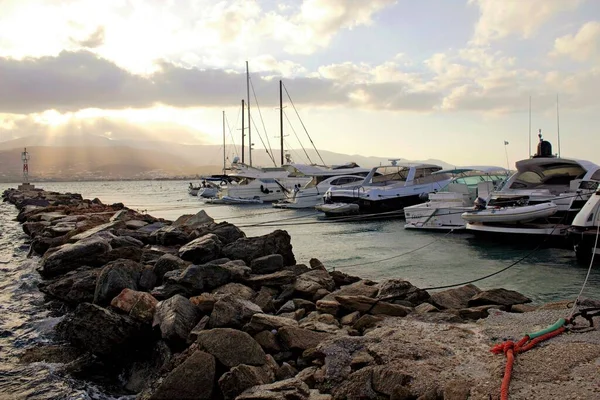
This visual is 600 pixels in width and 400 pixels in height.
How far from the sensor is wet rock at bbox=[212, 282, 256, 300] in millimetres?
8688

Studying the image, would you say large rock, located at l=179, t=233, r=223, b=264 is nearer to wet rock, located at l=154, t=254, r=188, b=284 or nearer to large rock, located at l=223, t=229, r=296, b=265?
large rock, located at l=223, t=229, r=296, b=265

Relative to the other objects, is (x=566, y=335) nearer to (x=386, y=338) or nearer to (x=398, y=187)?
(x=386, y=338)

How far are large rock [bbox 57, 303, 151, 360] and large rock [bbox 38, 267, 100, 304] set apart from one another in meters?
2.08

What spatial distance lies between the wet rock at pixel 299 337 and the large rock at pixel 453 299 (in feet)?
9.04

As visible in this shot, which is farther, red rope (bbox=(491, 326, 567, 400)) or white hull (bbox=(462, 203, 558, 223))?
white hull (bbox=(462, 203, 558, 223))

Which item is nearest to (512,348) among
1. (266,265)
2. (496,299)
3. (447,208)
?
(496,299)

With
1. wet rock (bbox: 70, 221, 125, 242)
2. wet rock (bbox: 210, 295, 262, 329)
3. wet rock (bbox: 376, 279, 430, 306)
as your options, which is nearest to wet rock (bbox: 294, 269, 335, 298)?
wet rock (bbox: 376, 279, 430, 306)

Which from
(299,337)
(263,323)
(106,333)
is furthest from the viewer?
(106,333)

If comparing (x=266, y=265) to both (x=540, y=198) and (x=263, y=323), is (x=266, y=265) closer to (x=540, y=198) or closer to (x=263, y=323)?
(x=263, y=323)

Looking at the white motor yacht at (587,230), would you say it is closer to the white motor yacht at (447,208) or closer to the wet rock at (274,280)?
the white motor yacht at (447,208)

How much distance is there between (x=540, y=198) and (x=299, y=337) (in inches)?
606

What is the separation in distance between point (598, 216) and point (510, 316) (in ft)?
27.2

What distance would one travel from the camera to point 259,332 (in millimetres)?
6473

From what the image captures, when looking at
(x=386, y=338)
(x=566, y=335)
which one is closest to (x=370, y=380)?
(x=386, y=338)
